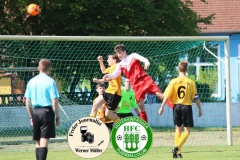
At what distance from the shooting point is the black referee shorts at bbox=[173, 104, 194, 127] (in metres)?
13.6

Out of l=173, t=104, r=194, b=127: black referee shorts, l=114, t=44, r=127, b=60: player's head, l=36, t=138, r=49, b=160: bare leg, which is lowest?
l=36, t=138, r=49, b=160: bare leg

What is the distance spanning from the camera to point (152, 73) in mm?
22531

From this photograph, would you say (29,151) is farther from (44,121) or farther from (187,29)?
(187,29)

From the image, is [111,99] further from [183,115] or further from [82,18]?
[82,18]

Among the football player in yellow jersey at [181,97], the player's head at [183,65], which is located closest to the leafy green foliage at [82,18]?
the football player in yellow jersey at [181,97]

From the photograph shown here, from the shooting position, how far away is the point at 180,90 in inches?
536

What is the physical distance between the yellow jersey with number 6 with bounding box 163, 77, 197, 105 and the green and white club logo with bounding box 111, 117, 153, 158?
1.86 metres

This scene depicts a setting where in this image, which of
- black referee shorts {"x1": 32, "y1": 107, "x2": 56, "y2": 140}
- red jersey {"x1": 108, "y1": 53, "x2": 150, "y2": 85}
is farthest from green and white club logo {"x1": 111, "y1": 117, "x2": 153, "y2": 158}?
red jersey {"x1": 108, "y1": 53, "x2": 150, "y2": 85}

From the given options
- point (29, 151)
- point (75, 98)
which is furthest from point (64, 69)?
point (29, 151)

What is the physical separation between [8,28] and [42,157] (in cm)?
1538

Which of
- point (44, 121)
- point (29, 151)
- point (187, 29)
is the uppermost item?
point (187, 29)

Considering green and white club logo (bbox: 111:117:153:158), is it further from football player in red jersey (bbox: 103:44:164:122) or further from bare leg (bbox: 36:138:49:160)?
football player in red jersey (bbox: 103:44:164:122)

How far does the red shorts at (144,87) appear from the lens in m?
14.1

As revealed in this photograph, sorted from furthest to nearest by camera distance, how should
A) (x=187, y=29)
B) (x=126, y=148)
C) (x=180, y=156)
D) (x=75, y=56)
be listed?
(x=187, y=29) < (x=75, y=56) < (x=180, y=156) < (x=126, y=148)
